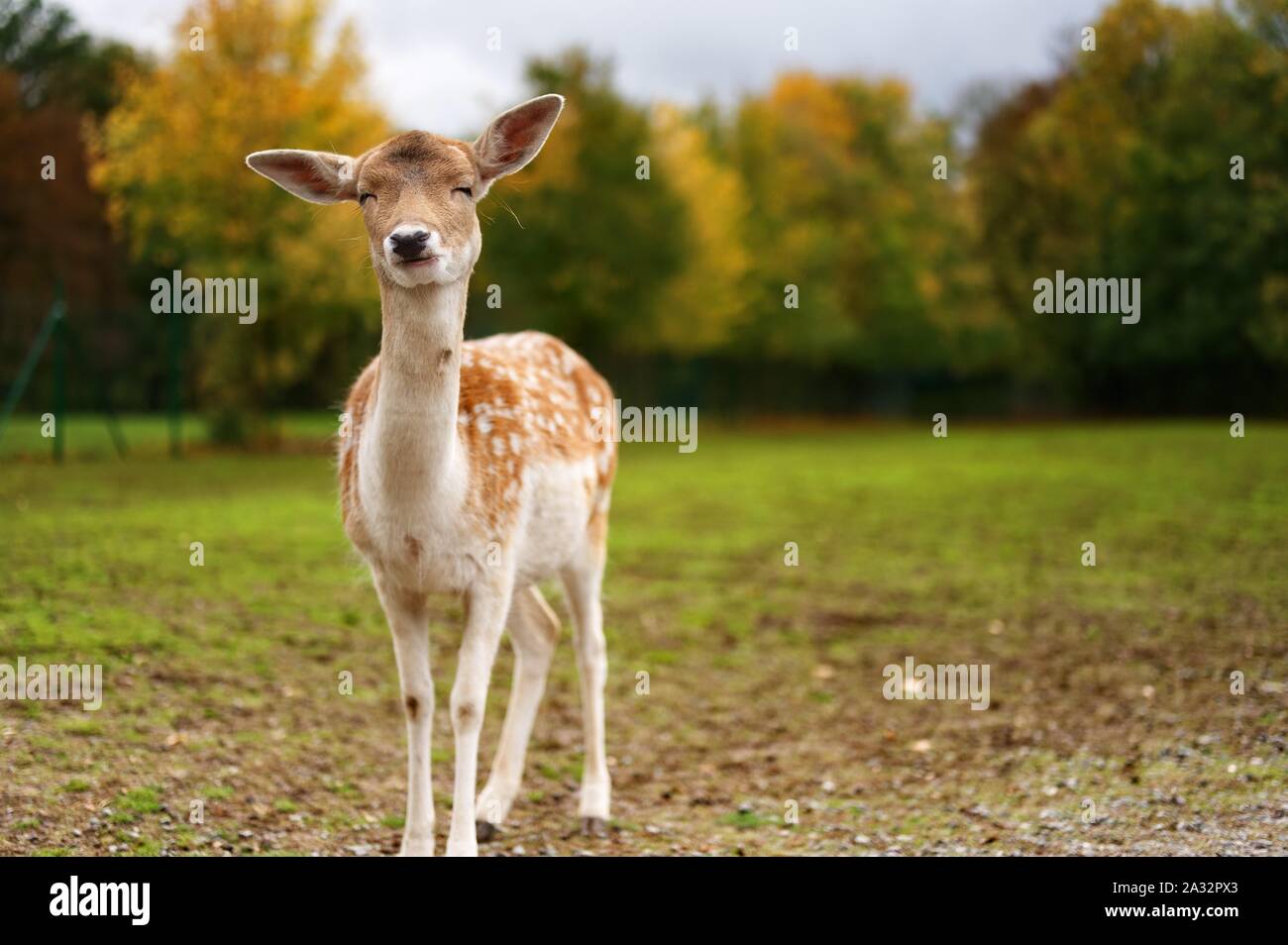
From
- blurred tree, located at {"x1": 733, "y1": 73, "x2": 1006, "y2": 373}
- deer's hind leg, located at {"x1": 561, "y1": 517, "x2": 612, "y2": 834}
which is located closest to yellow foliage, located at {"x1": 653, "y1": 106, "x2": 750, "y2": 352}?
blurred tree, located at {"x1": 733, "y1": 73, "x2": 1006, "y2": 373}

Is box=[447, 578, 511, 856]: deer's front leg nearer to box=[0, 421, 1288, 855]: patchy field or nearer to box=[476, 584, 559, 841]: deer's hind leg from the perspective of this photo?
box=[0, 421, 1288, 855]: patchy field

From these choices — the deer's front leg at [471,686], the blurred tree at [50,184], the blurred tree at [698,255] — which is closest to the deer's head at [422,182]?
the deer's front leg at [471,686]

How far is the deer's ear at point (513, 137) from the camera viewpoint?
4.68 meters

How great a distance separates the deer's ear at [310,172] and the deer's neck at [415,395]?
482 mm

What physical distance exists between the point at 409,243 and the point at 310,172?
83cm

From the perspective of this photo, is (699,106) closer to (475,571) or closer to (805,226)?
(805,226)

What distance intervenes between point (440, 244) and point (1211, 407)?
25.8 meters

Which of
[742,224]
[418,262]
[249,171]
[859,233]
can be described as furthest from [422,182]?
[859,233]

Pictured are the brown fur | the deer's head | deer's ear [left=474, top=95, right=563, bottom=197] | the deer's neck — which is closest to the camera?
the deer's head

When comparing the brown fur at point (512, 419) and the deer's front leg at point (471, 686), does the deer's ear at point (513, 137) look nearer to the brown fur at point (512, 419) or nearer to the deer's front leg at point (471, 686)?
the brown fur at point (512, 419)

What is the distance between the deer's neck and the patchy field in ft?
5.35

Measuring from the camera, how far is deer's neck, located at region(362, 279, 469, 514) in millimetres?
4445

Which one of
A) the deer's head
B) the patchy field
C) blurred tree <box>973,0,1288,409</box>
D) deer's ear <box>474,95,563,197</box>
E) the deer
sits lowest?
the patchy field

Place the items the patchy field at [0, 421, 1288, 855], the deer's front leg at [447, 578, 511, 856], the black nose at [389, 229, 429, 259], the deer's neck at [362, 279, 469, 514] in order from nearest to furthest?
the black nose at [389, 229, 429, 259] < the deer's neck at [362, 279, 469, 514] < the deer's front leg at [447, 578, 511, 856] < the patchy field at [0, 421, 1288, 855]
